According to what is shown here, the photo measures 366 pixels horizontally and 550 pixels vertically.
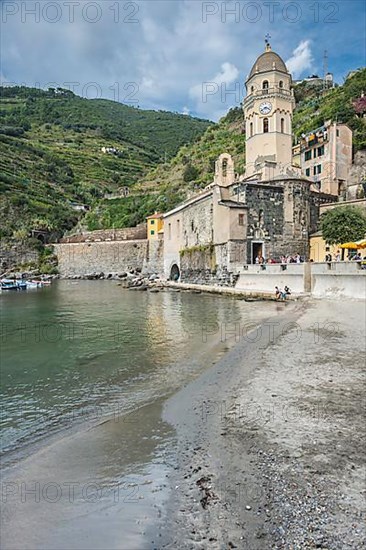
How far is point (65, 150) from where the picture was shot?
106 metres

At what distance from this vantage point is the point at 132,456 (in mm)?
4875

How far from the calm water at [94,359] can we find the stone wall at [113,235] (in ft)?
115

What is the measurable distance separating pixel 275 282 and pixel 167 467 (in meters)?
21.6

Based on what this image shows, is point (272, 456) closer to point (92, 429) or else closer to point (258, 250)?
point (92, 429)

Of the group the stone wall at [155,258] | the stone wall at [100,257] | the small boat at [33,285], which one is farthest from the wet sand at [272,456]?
the stone wall at [100,257]

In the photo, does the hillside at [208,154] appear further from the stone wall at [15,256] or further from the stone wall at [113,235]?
the stone wall at [15,256]

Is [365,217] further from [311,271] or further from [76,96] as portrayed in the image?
[76,96]

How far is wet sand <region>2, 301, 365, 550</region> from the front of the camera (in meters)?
3.25

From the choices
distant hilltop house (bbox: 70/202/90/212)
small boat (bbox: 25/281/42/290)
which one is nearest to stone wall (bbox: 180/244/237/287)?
small boat (bbox: 25/281/42/290)

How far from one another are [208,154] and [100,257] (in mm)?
31940

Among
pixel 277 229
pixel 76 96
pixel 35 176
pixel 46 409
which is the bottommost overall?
pixel 46 409

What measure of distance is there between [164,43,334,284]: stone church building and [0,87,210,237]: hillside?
34.5 meters

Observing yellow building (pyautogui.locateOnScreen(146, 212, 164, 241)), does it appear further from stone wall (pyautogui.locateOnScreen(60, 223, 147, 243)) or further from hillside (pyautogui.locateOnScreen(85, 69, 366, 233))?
hillside (pyautogui.locateOnScreen(85, 69, 366, 233))

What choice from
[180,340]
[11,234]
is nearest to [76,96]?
[11,234]
